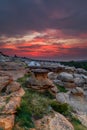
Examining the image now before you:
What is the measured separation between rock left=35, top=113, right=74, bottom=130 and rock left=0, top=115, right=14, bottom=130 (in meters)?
1.61

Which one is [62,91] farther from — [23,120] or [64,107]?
[23,120]

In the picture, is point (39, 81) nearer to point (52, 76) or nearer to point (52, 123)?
point (52, 123)

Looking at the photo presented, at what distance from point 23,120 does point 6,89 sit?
3.27 meters

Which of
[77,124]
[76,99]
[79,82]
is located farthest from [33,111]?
[79,82]

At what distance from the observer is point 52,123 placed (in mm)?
16156

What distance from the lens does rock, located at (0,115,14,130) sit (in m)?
13.7

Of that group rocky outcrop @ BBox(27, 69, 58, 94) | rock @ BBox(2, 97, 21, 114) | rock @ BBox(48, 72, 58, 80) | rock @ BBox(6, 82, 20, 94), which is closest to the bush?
rock @ BBox(2, 97, 21, 114)

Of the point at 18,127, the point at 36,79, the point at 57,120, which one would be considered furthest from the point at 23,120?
the point at 36,79

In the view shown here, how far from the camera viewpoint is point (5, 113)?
14773mm

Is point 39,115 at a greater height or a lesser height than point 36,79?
lesser

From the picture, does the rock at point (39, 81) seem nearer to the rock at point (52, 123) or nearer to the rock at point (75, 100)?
the rock at point (75, 100)

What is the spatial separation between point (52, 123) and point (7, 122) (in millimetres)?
3073

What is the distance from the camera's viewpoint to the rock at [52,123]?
1561 cm

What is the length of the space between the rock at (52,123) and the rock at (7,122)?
5.28ft
